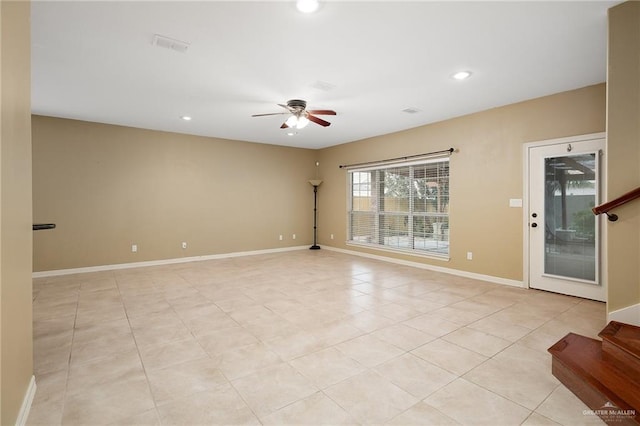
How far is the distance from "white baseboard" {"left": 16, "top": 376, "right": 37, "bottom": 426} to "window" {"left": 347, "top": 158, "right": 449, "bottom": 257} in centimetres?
536

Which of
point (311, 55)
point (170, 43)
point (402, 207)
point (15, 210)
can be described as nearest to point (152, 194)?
point (170, 43)

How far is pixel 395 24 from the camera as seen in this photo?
2.57 meters

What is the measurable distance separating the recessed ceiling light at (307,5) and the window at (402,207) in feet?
13.0

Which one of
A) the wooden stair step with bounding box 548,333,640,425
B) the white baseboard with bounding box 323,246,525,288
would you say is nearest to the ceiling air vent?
the wooden stair step with bounding box 548,333,640,425

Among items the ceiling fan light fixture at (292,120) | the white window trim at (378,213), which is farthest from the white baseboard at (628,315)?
the ceiling fan light fixture at (292,120)

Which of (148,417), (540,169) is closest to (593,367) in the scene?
(148,417)

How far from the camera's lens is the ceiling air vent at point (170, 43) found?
2758 mm

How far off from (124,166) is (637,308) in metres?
7.20

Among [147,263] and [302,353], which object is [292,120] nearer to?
[302,353]

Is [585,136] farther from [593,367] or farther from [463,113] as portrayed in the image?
[593,367]

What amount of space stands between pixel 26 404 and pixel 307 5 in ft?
10.2

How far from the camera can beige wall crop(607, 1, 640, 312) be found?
2.39 metres

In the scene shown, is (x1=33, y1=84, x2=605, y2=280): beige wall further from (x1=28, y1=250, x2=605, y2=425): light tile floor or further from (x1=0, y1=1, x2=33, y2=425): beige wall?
(x1=0, y1=1, x2=33, y2=425): beige wall

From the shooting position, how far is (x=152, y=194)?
6.12m
